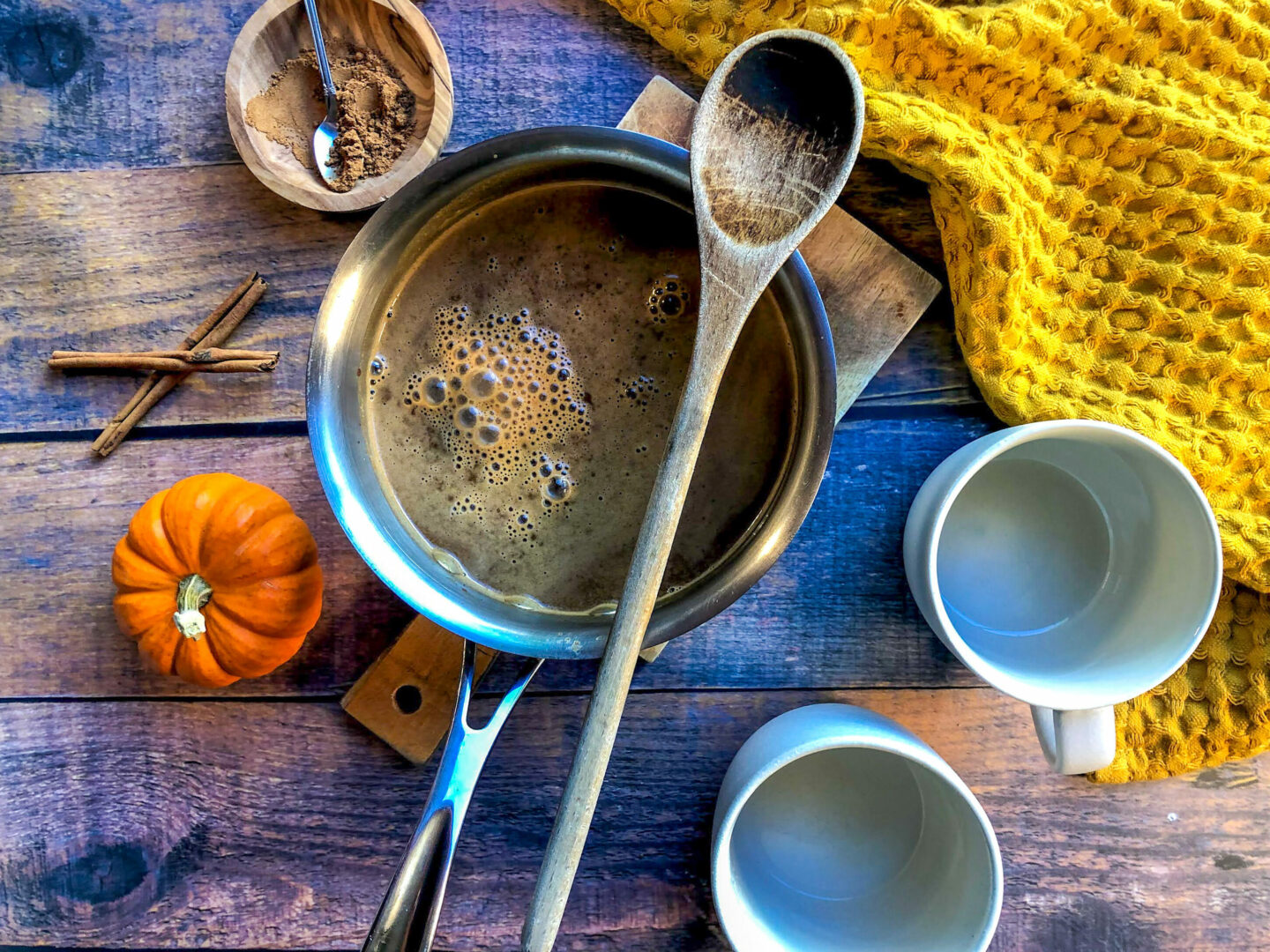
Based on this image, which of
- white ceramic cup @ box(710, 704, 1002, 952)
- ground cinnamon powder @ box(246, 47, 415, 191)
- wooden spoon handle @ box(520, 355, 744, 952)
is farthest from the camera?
ground cinnamon powder @ box(246, 47, 415, 191)

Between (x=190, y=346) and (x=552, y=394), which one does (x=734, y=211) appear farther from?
(x=190, y=346)

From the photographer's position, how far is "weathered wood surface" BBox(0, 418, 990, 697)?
28.7 inches

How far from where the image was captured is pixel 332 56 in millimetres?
721

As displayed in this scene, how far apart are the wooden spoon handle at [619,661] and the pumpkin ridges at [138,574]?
41cm

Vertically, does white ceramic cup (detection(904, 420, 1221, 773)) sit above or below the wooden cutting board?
below

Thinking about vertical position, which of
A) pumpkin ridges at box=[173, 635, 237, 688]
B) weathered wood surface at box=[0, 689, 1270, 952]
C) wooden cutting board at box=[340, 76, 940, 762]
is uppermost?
wooden cutting board at box=[340, 76, 940, 762]

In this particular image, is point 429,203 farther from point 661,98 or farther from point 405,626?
point 405,626

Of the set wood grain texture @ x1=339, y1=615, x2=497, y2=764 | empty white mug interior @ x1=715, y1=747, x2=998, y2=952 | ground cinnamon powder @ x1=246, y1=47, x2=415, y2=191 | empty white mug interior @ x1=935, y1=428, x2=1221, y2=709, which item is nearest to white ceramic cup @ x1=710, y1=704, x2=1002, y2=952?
empty white mug interior @ x1=715, y1=747, x2=998, y2=952

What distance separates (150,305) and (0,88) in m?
0.25

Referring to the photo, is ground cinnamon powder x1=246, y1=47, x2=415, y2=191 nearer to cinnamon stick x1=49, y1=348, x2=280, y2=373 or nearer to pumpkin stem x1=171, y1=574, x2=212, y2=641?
cinnamon stick x1=49, y1=348, x2=280, y2=373

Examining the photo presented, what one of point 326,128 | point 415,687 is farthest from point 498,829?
point 326,128

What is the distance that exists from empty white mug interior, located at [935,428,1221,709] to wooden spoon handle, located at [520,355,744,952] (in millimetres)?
262

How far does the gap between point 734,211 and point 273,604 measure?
18.5 inches

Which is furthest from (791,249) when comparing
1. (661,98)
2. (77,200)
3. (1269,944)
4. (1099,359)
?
(1269,944)
